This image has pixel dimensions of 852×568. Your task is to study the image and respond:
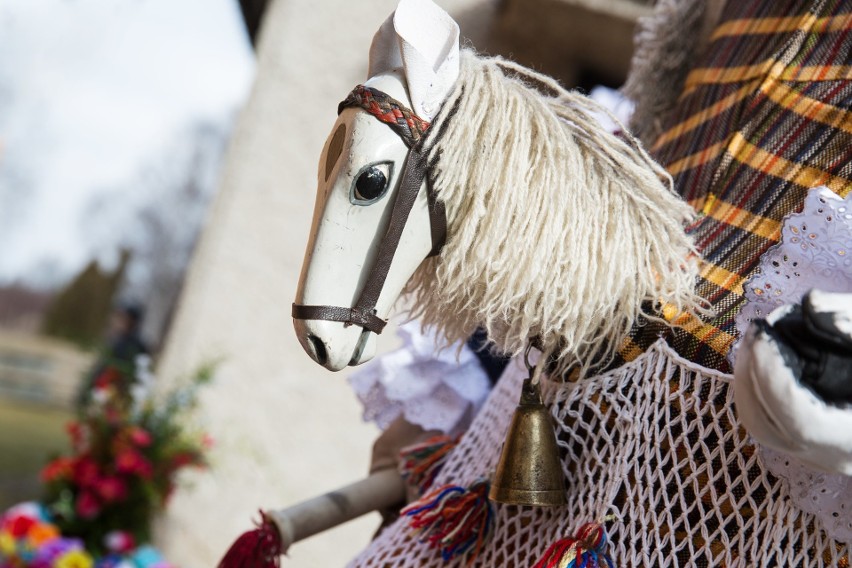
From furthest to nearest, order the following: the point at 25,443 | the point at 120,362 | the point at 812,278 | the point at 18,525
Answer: the point at 25,443
the point at 120,362
the point at 18,525
the point at 812,278

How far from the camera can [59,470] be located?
8.14 feet

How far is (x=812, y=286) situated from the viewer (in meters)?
0.64

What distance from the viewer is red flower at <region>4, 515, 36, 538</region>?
2.26 meters

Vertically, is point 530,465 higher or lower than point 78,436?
lower

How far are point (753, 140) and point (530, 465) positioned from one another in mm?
432

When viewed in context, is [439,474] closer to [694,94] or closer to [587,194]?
[587,194]

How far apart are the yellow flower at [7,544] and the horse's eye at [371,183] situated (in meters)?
2.04

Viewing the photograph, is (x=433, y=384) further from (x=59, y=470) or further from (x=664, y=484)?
(x=59, y=470)

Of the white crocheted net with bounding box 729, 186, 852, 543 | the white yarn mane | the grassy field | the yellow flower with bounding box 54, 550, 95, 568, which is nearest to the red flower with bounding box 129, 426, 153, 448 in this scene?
the yellow flower with bounding box 54, 550, 95, 568

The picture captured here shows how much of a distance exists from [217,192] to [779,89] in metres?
1.89

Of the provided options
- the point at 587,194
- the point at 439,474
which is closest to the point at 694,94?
the point at 587,194

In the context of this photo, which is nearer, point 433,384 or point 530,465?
Result: point 530,465

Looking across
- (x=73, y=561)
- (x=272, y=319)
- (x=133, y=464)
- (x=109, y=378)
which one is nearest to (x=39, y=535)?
(x=73, y=561)

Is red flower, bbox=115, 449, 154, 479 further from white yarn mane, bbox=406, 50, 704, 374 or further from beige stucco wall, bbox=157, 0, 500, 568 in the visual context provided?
white yarn mane, bbox=406, 50, 704, 374
